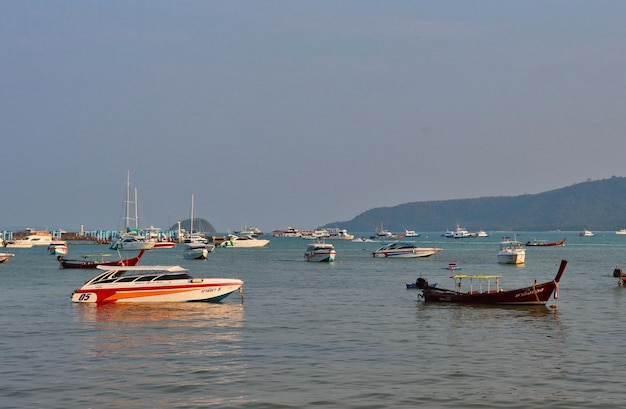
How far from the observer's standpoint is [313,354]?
30.7 m

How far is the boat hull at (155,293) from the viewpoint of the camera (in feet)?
160

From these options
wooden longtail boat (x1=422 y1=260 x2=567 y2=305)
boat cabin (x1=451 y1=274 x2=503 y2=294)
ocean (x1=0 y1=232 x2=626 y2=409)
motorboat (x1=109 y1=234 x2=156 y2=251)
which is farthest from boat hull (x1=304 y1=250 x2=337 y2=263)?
motorboat (x1=109 y1=234 x2=156 y2=251)

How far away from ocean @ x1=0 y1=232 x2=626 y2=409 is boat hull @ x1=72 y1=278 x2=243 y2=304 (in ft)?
2.76

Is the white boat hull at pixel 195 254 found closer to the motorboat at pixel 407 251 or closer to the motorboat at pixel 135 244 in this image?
the motorboat at pixel 407 251

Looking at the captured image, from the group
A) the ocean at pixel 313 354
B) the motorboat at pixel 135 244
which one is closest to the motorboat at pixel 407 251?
the motorboat at pixel 135 244

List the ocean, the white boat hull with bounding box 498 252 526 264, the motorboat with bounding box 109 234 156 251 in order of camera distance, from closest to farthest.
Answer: the ocean < the white boat hull with bounding box 498 252 526 264 < the motorboat with bounding box 109 234 156 251

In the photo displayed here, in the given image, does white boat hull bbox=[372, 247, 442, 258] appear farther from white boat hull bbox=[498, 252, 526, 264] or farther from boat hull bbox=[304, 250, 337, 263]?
white boat hull bbox=[498, 252, 526, 264]

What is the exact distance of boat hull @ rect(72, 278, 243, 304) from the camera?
4878cm

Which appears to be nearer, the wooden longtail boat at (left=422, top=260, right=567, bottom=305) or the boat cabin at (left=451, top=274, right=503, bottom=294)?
the wooden longtail boat at (left=422, top=260, right=567, bottom=305)

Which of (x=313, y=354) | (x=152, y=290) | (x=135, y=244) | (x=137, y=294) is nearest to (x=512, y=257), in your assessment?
(x=152, y=290)

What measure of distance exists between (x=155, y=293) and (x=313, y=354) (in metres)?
20.6

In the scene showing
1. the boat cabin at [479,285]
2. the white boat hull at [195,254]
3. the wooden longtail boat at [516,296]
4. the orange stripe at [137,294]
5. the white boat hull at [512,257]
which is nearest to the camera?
the wooden longtail boat at [516,296]

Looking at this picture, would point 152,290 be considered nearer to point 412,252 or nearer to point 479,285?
point 479,285

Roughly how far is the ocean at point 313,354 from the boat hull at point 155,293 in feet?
2.76
